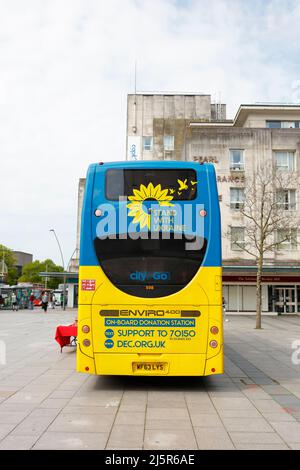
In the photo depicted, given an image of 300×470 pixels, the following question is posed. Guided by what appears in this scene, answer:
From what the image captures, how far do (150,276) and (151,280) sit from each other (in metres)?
0.07

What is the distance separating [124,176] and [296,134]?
34.6m

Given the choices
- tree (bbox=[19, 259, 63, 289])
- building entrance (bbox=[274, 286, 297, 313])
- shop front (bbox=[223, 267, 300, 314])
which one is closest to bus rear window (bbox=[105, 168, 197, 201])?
shop front (bbox=[223, 267, 300, 314])

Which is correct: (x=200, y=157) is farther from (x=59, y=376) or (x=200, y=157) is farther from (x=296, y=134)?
(x=59, y=376)

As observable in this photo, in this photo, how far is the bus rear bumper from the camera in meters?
7.70

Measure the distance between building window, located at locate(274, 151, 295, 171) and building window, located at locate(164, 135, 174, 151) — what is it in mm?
12542

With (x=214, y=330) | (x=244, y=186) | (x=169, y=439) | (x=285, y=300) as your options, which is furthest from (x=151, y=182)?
(x=285, y=300)

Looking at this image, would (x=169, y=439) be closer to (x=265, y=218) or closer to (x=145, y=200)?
(x=145, y=200)

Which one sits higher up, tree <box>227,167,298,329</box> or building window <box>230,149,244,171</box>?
building window <box>230,149,244,171</box>

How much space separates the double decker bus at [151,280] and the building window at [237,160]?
32.3 m

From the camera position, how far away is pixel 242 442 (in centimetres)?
531

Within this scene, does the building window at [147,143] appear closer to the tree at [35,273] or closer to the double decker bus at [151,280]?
the double decker bus at [151,280]

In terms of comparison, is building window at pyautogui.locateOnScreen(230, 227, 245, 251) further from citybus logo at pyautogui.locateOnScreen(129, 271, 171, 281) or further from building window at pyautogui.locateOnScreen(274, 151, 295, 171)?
citybus logo at pyautogui.locateOnScreen(129, 271, 171, 281)

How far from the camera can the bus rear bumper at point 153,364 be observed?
7.70 m

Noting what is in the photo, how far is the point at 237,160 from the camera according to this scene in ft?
130
